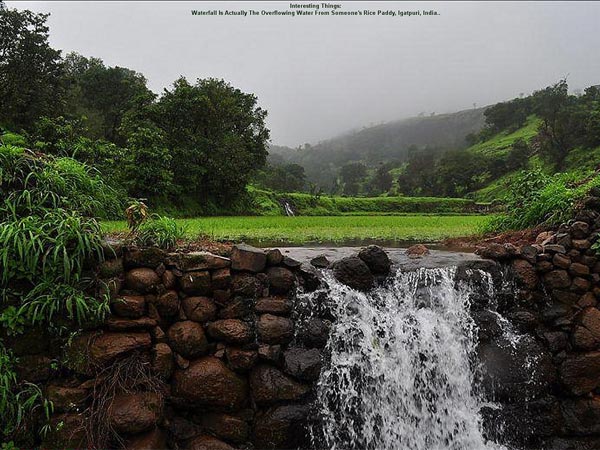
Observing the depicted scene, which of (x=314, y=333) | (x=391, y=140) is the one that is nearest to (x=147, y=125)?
(x=314, y=333)

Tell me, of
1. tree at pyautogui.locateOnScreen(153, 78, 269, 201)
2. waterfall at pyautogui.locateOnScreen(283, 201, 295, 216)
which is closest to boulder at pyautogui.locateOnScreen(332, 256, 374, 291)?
tree at pyautogui.locateOnScreen(153, 78, 269, 201)

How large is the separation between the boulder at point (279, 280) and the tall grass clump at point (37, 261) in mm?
1661

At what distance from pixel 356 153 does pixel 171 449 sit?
6359 inches

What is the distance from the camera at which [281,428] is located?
3893 millimetres

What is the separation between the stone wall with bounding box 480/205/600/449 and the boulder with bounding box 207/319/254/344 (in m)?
2.80

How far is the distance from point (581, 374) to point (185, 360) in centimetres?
450

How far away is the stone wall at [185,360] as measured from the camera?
3555mm

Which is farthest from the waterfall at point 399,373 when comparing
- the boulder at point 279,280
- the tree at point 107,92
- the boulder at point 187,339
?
the tree at point 107,92

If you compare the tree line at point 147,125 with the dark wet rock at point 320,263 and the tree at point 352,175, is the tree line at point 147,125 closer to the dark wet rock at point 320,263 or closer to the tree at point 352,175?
the dark wet rock at point 320,263

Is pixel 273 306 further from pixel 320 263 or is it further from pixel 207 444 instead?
pixel 207 444

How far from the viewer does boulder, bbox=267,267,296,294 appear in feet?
14.4

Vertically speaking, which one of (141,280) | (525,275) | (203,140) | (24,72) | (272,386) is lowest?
(272,386)

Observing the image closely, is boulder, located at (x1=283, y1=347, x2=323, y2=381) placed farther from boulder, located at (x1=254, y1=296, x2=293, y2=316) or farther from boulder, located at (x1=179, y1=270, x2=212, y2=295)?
boulder, located at (x1=179, y1=270, x2=212, y2=295)

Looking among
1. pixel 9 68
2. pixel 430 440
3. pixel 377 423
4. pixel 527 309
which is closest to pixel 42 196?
pixel 377 423
